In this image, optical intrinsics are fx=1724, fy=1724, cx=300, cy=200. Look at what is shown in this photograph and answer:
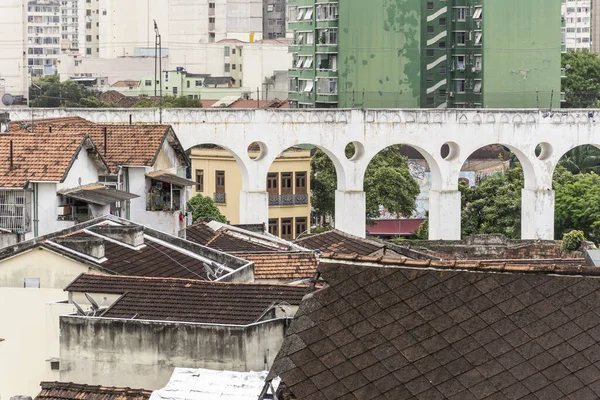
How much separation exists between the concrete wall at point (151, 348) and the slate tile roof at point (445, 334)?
4.00m

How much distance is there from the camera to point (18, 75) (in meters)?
126

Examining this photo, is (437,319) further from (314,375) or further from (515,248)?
(515,248)

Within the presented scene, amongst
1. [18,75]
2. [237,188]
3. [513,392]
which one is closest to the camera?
[513,392]

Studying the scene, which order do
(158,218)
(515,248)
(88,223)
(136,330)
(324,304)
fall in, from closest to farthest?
(324,304) → (136,330) → (88,223) → (158,218) → (515,248)

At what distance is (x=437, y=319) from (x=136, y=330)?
5677 millimetres

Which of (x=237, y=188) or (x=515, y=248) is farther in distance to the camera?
(x=237, y=188)

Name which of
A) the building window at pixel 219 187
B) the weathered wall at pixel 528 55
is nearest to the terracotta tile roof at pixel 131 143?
the building window at pixel 219 187

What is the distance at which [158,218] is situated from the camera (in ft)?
115

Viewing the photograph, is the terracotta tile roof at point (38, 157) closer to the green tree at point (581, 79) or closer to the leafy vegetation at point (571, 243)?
the leafy vegetation at point (571, 243)

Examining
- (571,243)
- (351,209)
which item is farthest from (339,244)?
(351,209)

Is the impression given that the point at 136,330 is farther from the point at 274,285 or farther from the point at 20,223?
the point at 20,223

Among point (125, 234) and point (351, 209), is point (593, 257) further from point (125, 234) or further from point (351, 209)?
point (351, 209)

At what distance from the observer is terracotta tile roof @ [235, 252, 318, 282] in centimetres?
2794

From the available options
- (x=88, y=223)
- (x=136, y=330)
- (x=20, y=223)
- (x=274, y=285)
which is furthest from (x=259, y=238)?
(x=136, y=330)
